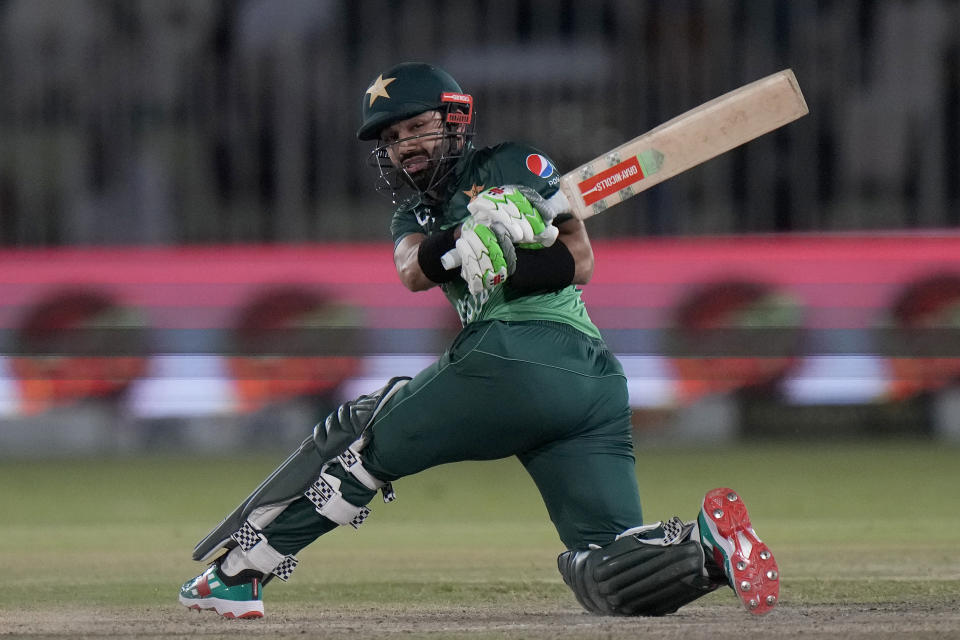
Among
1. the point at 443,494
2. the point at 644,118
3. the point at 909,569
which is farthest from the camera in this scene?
the point at 644,118

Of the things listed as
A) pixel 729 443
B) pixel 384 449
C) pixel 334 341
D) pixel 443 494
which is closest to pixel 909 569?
pixel 384 449

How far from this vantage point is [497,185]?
14.5 ft

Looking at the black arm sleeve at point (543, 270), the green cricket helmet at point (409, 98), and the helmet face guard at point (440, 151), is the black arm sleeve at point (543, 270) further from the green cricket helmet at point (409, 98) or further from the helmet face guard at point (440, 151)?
the green cricket helmet at point (409, 98)

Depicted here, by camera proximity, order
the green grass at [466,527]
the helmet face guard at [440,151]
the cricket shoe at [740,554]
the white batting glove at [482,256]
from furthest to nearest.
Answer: the green grass at [466,527], the helmet face guard at [440,151], the cricket shoe at [740,554], the white batting glove at [482,256]

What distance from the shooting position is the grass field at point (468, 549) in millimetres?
4434

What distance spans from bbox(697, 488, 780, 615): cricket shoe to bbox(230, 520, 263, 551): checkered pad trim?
1.25m

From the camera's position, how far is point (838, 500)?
308 inches

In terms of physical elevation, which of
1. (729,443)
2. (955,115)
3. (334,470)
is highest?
(955,115)

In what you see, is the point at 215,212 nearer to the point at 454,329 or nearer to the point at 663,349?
the point at 454,329

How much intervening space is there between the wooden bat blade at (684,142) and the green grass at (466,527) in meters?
1.28

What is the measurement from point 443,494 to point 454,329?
182 centimetres

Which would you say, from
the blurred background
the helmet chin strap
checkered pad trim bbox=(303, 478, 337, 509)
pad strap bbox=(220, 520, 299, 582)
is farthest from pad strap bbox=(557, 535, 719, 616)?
the blurred background

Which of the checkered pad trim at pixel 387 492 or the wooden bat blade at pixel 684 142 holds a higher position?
the wooden bat blade at pixel 684 142

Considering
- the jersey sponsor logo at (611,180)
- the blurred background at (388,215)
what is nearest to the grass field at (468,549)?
the blurred background at (388,215)
